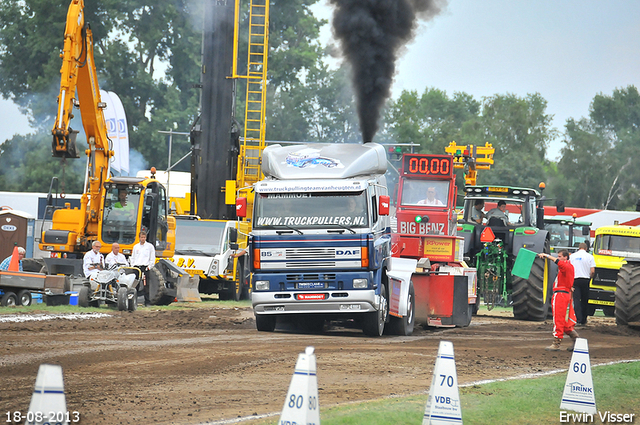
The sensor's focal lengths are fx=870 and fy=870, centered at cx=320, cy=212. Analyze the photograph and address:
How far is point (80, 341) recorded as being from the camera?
13445 mm

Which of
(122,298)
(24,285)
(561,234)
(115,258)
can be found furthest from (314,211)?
(561,234)

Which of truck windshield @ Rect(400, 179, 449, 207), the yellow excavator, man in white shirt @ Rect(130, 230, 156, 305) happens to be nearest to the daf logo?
truck windshield @ Rect(400, 179, 449, 207)

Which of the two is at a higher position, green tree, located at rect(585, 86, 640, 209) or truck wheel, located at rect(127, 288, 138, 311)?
green tree, located at rect(585, 86, 640, 209)

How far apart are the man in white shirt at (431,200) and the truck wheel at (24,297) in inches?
375

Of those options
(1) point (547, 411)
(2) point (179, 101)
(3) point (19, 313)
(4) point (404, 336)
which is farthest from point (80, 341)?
(2) point (179, 101)

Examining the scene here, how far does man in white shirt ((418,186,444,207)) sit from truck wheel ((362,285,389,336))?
550 cm

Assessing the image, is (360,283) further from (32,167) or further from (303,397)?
(32,167)

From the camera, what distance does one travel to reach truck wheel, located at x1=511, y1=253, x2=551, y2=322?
2152cm

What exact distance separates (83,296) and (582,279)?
12.2 m

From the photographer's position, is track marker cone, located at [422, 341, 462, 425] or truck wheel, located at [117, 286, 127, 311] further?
truck wheel, located at [117, 286, 127, 311]

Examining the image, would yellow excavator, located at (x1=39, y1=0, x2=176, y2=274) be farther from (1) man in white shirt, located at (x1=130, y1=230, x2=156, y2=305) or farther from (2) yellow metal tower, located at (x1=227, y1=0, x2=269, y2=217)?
(2) yellow metal tower, located at (x1=227, y1=0, x2=269, y2=217)

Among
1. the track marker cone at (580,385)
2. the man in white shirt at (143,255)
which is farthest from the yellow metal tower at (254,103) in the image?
the track marker cone at (580,385)

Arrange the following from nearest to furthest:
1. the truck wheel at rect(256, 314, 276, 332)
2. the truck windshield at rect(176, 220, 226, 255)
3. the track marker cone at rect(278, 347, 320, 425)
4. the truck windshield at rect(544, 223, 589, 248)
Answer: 1. the track marker cone at rect(278, 347, 320, 425)
2. the truck wheel at rect(256, 314, 276, 332)
3. the truck windshield at rect(176, 220, 226, 255)
4. the truck windshield at rect(544, 223, 589, 248)

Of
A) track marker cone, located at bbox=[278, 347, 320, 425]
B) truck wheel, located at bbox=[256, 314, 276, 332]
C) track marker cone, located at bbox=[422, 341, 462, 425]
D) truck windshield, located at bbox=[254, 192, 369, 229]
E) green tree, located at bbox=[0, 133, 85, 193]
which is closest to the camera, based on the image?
track marker cone, located at bbox=[278, 347, 320, 425]
